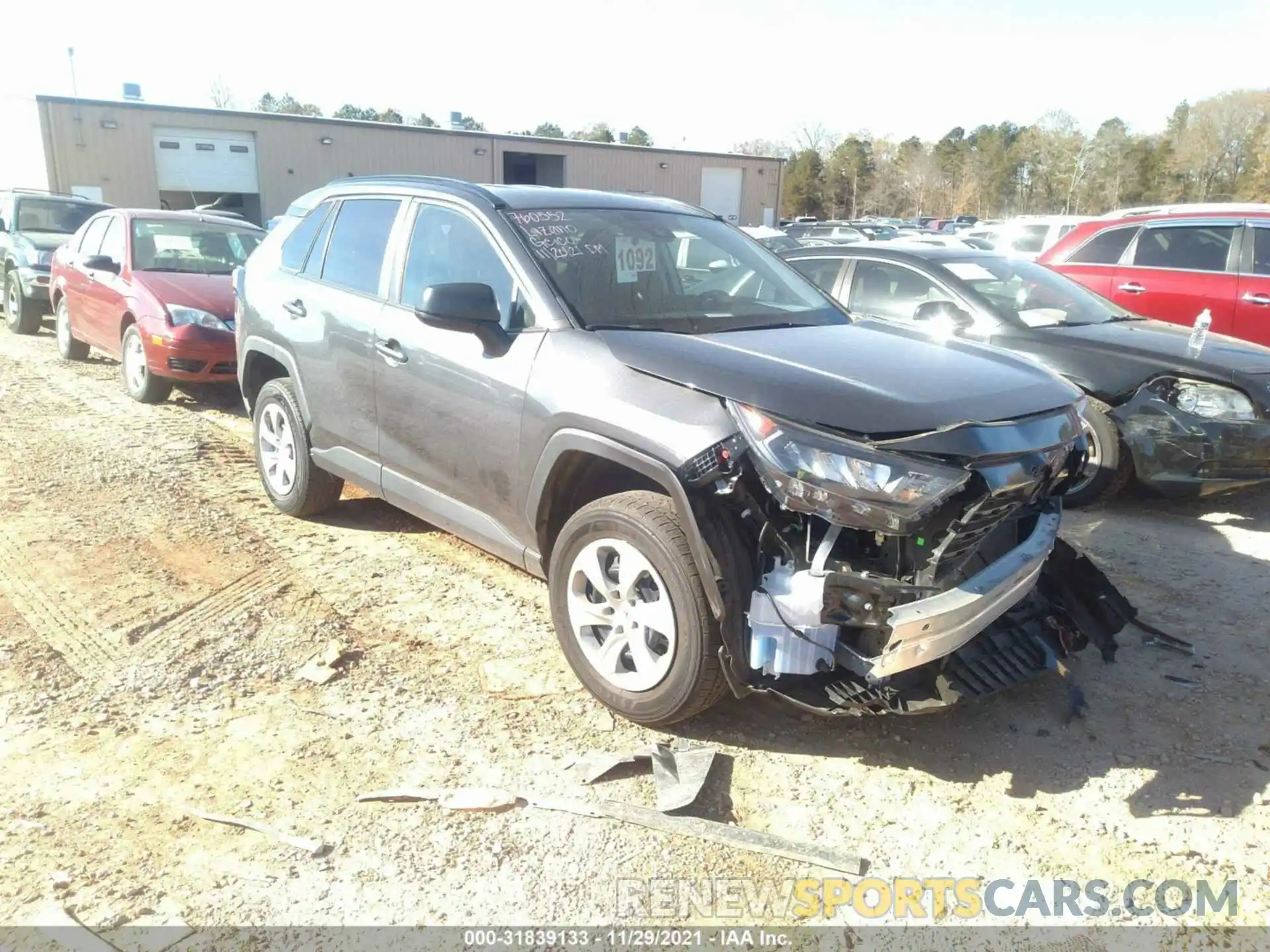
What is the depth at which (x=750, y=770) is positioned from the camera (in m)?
3.10

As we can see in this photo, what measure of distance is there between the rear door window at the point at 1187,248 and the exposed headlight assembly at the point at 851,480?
22.7 ft

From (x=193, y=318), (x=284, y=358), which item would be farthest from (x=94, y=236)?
(x=284, y=358)

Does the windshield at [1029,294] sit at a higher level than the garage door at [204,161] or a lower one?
lower

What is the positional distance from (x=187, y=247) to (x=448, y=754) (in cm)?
757

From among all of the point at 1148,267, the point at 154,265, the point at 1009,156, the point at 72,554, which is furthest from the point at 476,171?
the point at 1009,156

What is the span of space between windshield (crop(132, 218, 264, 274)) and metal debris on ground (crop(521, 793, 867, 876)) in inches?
297

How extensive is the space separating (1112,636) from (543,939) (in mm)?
2515

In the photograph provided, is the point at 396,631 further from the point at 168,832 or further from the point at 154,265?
the point at 154,265

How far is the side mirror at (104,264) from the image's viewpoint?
8.55m

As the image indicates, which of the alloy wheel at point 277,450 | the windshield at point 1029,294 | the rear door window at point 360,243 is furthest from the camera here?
the windshield at point 1029,294

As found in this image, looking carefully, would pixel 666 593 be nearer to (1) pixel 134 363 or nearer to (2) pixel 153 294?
(2) pixel 153 294

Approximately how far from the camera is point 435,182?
4.33 meters

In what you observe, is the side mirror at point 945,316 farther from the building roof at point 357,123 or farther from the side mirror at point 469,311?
the building roof at point 357,123

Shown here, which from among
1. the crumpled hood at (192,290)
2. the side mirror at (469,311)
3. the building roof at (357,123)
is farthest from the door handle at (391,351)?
the building roof at (357,123)
